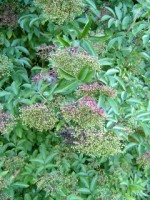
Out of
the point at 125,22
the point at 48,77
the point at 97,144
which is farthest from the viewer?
the point at 125,22

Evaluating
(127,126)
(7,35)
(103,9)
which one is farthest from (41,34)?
(127,126)

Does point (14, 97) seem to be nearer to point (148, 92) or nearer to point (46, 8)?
point (46, 8)

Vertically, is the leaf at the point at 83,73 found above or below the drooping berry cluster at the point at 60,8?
below

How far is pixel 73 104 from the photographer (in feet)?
5.14

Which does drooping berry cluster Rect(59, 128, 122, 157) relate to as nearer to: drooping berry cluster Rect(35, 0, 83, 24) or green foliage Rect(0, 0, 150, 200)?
green foliage Rect(0, 0, 150, 200)

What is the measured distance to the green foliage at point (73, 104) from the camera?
5.31ft

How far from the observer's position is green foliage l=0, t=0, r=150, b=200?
162 cm

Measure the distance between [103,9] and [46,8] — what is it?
784 mm

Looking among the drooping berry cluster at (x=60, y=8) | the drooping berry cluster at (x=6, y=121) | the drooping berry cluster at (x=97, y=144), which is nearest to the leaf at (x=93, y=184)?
the drooping berry cluster at (x=97, y=144)

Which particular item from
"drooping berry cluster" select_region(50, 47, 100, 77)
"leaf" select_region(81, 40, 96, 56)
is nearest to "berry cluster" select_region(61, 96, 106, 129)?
"drooping berry cluster" select_region(50, 47, 100, 77)

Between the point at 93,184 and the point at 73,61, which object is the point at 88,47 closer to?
the point at 73,61

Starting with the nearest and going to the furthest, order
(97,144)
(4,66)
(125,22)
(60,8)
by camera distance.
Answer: (97,144) → (60,8) → (4,66) → (125,22)

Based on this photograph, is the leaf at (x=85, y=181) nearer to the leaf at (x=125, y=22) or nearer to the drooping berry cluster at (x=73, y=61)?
the drooping berry cluster at (x=73, y=61)

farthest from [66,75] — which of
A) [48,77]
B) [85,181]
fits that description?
[85,181]
